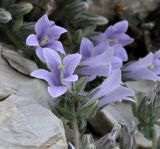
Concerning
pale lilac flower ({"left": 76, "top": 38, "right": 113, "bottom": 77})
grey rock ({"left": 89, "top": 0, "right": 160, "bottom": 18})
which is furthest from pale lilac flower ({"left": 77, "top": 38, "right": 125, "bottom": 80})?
grey rock ({"left": 89, "top": 0, "right": 160, "bottom": 18})

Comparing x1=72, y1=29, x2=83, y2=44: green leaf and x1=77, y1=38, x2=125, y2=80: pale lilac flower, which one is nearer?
x1=77, y1=38, x2=125, y2=80: pale lilac flower

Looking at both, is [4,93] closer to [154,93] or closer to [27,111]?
[27,111]

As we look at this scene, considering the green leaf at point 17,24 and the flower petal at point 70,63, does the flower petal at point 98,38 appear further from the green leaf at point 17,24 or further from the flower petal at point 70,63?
the flower petal at point 70,63

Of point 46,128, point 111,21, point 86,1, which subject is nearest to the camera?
point 46,128

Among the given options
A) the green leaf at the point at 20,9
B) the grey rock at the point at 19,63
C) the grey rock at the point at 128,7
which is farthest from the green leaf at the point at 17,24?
the grey rock at the point at 128,7

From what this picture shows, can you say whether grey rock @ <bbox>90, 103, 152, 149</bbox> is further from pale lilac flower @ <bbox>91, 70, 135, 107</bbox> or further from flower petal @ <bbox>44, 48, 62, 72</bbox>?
flower petal @ <bbox>44, 48, 62, 72</bbox>

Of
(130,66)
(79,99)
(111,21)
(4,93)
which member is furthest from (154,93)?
(111,21)
